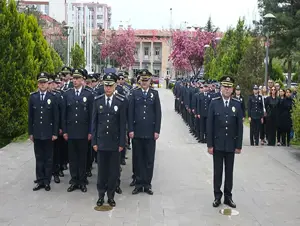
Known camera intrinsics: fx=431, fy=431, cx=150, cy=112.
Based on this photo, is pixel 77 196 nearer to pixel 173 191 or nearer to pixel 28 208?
pixel 28 208

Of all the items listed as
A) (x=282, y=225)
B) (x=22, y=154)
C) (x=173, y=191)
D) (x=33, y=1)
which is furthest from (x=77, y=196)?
(x=33, y=1)

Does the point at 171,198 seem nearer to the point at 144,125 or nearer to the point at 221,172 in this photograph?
the point at 221,172

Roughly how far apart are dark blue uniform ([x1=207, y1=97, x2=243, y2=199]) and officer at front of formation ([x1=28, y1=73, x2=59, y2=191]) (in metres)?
2.76

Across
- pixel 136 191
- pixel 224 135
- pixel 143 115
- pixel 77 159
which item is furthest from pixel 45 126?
pixel 224 135

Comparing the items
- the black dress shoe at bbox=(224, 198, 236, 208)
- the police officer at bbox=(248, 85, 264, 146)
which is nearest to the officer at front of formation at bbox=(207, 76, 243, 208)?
the black dress shoe at bbox=(224, 198, 236, 208)

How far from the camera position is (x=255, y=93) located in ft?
42.8

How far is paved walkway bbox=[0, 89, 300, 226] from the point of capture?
6.11 m

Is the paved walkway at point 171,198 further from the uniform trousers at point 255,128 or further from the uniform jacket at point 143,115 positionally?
the uniform trousers at point 255,128

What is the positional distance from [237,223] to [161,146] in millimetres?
6628

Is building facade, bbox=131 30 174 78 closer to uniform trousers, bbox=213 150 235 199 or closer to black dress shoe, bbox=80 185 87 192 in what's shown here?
black dress shoe, bbox=80 185 87 192

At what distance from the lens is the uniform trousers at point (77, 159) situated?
748 cm

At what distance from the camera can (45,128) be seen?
746cm

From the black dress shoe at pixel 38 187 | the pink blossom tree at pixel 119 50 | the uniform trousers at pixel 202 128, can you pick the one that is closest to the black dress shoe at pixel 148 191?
the black dress shoe at pixel 38 187

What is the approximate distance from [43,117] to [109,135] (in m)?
1.50
